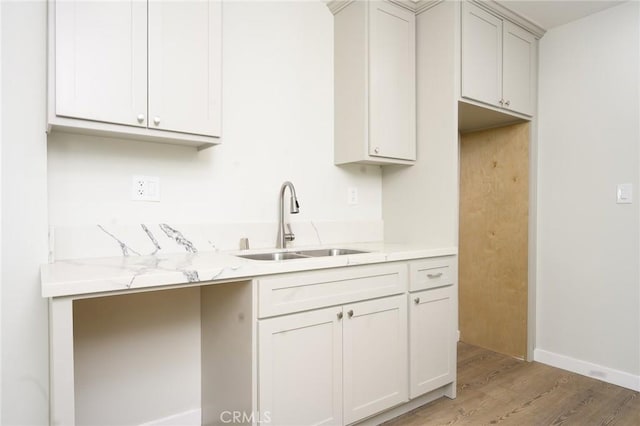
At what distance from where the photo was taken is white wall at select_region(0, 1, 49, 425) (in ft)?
4.40

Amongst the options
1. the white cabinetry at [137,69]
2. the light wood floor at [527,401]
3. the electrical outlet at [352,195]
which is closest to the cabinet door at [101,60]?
the white cabinetry at [137,69]

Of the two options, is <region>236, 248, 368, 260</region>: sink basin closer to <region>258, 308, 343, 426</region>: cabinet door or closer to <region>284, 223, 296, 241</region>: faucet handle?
<region>284, 223, 296, 241</region>: faucet handle

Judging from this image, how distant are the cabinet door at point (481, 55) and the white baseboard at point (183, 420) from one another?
2.19 m

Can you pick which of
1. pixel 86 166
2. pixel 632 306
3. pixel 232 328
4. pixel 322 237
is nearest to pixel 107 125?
pixel 86 166

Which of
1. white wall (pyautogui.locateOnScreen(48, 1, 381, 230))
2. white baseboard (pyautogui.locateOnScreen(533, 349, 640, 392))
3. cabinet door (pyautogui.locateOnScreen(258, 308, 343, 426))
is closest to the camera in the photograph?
cabinet door (pyautogui.locateOnScreen(258, 308, 343, 426))

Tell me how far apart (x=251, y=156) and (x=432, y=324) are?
1.31 meters

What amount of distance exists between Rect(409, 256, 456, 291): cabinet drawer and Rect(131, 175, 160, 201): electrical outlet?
1.27 m

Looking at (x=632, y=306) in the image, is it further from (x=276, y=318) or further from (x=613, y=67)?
(x=276, y=318)

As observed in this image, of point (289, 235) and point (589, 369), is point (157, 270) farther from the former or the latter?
point (589, 369)

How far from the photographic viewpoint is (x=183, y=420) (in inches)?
73.5

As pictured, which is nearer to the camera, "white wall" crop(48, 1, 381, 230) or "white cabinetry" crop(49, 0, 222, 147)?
"white cabinetry" crop(49, 0, 222, 147)

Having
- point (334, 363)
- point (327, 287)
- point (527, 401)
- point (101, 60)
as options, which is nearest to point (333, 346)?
point (334, 363)

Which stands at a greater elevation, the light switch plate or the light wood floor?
the light switch plate

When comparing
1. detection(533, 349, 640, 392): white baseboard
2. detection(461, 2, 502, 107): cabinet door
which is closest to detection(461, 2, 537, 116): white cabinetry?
detection(461, 2, 502, 107): cabinet door
